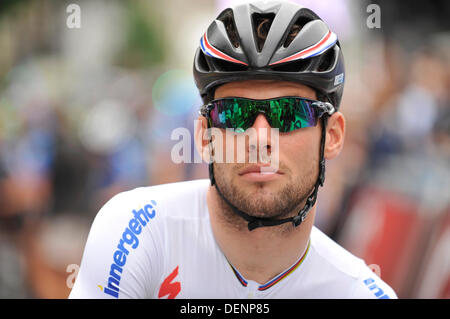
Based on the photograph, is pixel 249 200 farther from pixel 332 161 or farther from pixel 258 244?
pixel 332 161

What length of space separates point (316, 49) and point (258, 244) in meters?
1.21

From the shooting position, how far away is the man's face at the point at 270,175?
3.02m

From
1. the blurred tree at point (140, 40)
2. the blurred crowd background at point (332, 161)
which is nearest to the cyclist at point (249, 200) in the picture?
the blurred crowd background at point (332, 161)

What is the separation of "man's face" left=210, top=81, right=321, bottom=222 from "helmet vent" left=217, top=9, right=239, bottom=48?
0.95ft

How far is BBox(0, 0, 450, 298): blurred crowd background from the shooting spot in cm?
596

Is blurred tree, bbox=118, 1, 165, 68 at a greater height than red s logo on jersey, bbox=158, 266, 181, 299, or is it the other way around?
blurred tree, bbox=118, 1, 165, 68

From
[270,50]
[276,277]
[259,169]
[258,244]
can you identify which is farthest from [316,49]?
[276,277]

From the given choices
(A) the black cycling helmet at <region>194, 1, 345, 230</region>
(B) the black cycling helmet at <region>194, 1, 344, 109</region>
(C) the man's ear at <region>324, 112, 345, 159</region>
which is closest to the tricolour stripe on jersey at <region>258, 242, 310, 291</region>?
(A) the black cycling helmet at <region>194, 1, 345, 230</region>

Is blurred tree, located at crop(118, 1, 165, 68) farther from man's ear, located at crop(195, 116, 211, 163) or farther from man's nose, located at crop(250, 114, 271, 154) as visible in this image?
man's nose, located at crop(250, 114, 271, 154)

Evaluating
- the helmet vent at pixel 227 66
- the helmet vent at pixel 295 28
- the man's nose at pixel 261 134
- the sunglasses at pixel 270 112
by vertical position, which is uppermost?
the helmet vent at pixel 295 28

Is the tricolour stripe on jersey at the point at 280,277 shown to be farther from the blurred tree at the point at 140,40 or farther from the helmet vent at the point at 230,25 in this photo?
the blurred tree at the point at 140,40

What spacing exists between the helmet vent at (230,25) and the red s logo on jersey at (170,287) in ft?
4.60
